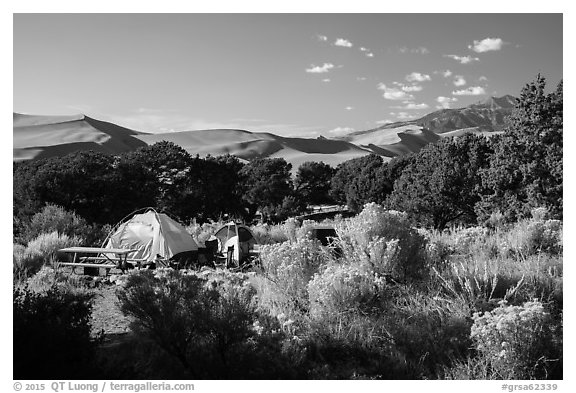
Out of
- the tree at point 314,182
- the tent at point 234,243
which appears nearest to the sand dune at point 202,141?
the tree at point 314,182

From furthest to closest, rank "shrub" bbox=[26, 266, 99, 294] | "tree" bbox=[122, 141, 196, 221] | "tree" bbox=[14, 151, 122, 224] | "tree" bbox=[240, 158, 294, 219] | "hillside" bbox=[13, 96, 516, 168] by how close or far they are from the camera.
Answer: "hillside" bbox=[13, 96, 516, 168]
"tree" bbox=[240, 158, 294, 219]
"tree" bbox=[122, 141, 196, 221]
"tree" bbox=[14, 151, 122, 224]
"shrub" bbox=[26, 266, 99, 294]

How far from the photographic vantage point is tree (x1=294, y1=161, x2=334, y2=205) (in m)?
42.5

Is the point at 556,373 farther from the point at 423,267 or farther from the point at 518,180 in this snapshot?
the point at 518,180

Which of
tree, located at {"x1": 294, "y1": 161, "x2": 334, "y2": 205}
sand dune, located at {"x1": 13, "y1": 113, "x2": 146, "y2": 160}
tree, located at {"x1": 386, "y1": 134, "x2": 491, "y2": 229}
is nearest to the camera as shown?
tree, located at {"x1": 386, "y1": 134, "x2": 491, "y2": 229}

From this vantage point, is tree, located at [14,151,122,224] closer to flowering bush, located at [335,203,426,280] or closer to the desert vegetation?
the desert vegetation

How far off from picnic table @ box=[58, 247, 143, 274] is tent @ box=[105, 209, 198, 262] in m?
0.48

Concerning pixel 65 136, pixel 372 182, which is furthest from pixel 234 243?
pixel 65 136

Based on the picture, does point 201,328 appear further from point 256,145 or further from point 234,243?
point 256,145

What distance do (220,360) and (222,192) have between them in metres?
23.6

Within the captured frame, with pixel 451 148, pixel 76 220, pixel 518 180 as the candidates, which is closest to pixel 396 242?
pixel 76 220

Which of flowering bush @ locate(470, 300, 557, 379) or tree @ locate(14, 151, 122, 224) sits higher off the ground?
tree @ locate(14, 151, 122, 224)

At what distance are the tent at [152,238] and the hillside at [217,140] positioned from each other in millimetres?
57889

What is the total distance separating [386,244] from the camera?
17.3ft

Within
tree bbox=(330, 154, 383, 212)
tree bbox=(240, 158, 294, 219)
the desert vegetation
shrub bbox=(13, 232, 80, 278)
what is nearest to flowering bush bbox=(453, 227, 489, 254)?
the desert vegetation
